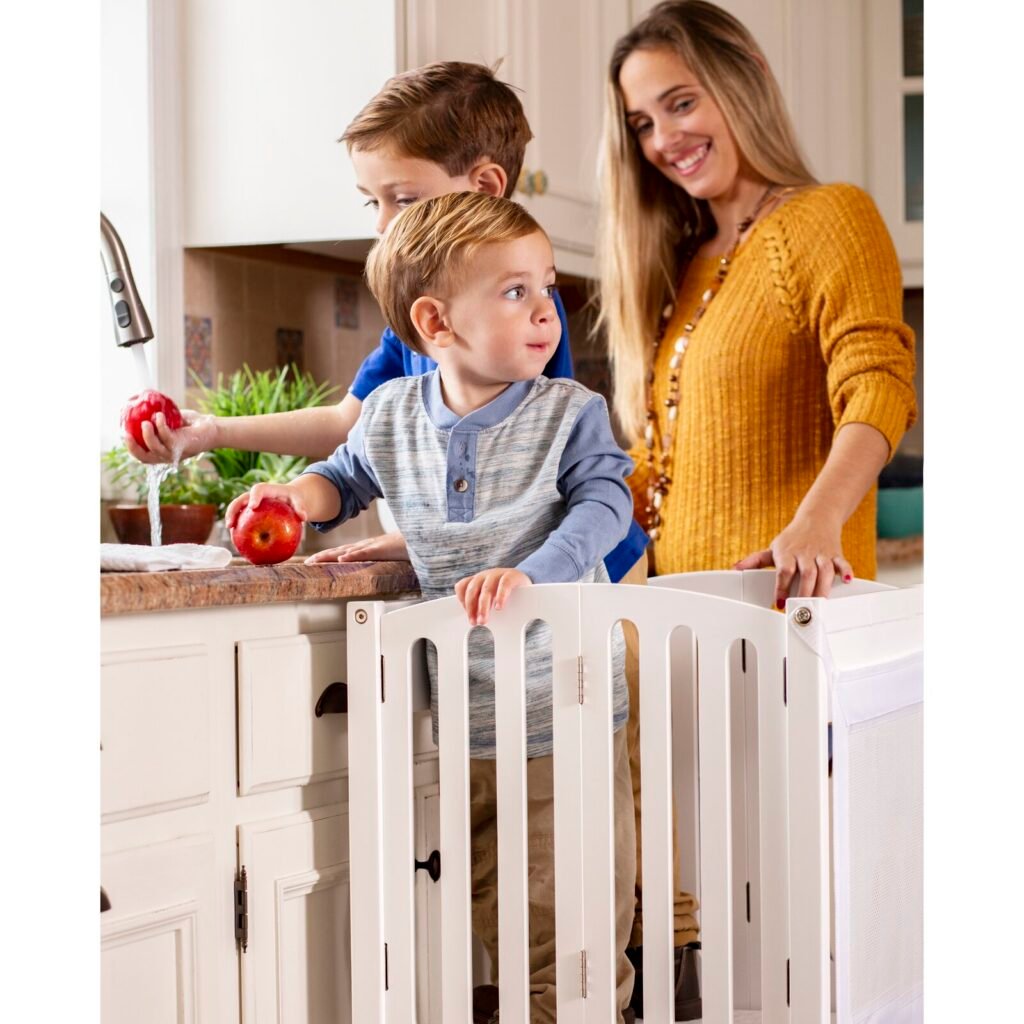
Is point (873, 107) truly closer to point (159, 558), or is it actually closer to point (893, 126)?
point (893, 126)

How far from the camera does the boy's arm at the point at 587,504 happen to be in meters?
1.10

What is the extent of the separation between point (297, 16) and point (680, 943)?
4.37 ft

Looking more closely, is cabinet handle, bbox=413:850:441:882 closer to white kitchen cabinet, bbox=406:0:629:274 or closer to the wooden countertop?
the wooden countertop

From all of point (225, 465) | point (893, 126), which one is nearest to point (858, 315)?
point (225, 465)

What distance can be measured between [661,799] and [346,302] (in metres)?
1.46

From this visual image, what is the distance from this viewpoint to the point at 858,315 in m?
1.45

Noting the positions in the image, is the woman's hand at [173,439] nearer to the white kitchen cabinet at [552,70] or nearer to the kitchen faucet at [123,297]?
the kitchen faucet at [123,297]

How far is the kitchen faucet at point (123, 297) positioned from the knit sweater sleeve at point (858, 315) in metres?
0.71

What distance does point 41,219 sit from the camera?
83cm

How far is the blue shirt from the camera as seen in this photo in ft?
4.29

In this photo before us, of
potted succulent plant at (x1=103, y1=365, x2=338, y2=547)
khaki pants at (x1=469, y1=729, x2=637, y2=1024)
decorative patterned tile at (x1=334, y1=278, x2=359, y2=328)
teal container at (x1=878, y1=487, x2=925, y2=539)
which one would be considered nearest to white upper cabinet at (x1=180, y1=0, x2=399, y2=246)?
potted succulent plant at (x1=103, y1=365, x2=338, y2=547)

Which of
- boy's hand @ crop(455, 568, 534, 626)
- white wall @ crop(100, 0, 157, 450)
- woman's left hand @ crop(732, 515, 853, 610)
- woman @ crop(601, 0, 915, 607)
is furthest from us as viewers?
white wall @ crop(100, 0, 157, 450)

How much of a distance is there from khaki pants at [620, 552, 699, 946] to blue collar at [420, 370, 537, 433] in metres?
0.26
